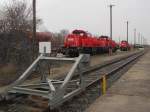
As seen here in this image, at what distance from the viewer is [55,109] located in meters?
9.37

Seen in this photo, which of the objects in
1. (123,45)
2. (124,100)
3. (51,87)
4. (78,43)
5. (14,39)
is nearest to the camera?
(51,87)

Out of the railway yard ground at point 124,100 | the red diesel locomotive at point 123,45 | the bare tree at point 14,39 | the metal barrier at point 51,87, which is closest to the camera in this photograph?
the railway yard ground at point 124,100

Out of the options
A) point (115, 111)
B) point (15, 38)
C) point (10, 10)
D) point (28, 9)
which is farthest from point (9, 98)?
point (28, 9)

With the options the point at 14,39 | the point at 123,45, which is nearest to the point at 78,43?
the point at 14,39

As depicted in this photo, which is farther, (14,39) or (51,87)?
(14,39)

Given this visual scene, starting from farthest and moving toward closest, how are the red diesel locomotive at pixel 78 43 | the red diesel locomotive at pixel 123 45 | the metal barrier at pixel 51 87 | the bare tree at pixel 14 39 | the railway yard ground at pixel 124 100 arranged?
1. the red diesel locomotive at pixel 123 45
2. the red diesel locomotive at pixel 78 43
3. the bare tree at pixel 14 39
4. the metal barrier at pixel 51 87
5. the railway yard ground at pixel 124 100

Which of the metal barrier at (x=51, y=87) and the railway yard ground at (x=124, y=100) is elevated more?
the metal barrier at (x=51, y=87)

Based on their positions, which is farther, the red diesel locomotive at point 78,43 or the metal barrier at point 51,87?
the red diesel locomotive at point 78,43

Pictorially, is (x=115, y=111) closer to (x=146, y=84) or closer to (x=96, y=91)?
(x=96, y=91)

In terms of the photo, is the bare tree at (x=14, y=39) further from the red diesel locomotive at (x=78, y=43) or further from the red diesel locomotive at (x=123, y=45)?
the red diesel locomotive at (x=123, y=45)

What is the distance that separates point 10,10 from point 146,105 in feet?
58.2

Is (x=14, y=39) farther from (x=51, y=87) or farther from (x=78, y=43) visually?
(x=78, y=43)

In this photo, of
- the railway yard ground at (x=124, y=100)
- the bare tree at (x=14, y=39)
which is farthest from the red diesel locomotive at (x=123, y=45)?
the railway yard ground at (x=124, y=100)

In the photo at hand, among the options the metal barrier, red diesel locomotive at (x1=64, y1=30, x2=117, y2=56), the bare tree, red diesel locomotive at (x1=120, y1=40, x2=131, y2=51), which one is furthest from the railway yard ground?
red diesel locomotive at (x1=120, y1=40, x2=131, y2=51)
